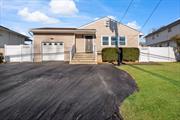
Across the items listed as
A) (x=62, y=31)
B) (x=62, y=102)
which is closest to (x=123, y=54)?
(x=62, y=31)

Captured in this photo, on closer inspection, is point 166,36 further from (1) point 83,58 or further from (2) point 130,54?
(1) point 83,58

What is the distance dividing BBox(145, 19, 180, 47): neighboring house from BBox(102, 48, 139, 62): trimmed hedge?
6199 millimetres

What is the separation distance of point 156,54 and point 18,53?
16.6 metres

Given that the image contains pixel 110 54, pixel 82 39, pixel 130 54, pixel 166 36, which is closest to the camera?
pixel 110 54

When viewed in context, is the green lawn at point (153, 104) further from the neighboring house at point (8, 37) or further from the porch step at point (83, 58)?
the neighboring house at point (8, 37)

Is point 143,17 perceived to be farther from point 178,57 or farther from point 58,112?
point 58,112

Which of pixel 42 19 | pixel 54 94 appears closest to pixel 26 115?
pixel 54 94

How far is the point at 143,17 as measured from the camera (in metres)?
22.2

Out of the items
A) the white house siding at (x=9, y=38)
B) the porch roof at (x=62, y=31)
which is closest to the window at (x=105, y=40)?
the porch roof at (x=62, y=31)

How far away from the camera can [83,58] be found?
64.4 ft

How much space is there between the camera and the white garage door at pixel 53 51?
69.3 ft

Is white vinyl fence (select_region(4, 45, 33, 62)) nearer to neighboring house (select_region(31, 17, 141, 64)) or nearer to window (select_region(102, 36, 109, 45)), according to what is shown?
neighboring house (select_region(31, 17, 141, 64))

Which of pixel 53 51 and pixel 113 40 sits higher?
pixel 113 40

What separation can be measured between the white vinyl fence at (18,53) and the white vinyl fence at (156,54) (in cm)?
1342
